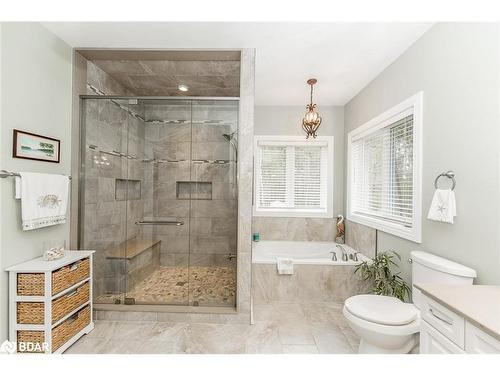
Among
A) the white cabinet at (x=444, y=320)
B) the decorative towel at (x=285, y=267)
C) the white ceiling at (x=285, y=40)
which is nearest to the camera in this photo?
the white cabinet at (x=444, y=320)

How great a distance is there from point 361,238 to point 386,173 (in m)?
0.90

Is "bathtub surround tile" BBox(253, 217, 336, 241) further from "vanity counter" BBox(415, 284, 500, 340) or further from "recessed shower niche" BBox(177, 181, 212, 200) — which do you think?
"vanity counter" BBox(415, 284, 500, 340)

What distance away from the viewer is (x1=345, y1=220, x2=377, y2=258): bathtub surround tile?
9.68 feet

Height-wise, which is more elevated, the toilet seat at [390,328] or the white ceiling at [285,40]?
the white ceiling at [285,40]

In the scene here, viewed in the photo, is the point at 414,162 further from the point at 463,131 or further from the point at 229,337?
the point at 229,337

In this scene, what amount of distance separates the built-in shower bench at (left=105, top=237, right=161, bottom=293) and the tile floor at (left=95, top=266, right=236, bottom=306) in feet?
0.30

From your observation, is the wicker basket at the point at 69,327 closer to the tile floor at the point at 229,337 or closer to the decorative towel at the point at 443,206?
the tile floor at the point at 229,337

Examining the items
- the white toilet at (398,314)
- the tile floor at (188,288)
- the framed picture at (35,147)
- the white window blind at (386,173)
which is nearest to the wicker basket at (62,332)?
the tile floor at (188,288)

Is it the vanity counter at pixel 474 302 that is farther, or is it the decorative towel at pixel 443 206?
the decorative towel at pixel 443 206

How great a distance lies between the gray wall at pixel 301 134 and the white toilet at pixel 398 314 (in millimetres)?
1951

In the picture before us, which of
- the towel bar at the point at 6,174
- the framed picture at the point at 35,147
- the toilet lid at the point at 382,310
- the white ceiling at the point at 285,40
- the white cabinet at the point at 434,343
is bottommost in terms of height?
the toilet lid at the point at 382,310

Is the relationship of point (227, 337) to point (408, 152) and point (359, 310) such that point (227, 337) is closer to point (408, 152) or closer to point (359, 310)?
point (359, 310)

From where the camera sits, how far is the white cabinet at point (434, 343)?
1.08m

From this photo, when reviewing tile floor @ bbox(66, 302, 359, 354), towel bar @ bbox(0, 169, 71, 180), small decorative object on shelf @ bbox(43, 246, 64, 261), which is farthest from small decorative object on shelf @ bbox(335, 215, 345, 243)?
towel bar @ bbox(0, 169, 71, 180)
